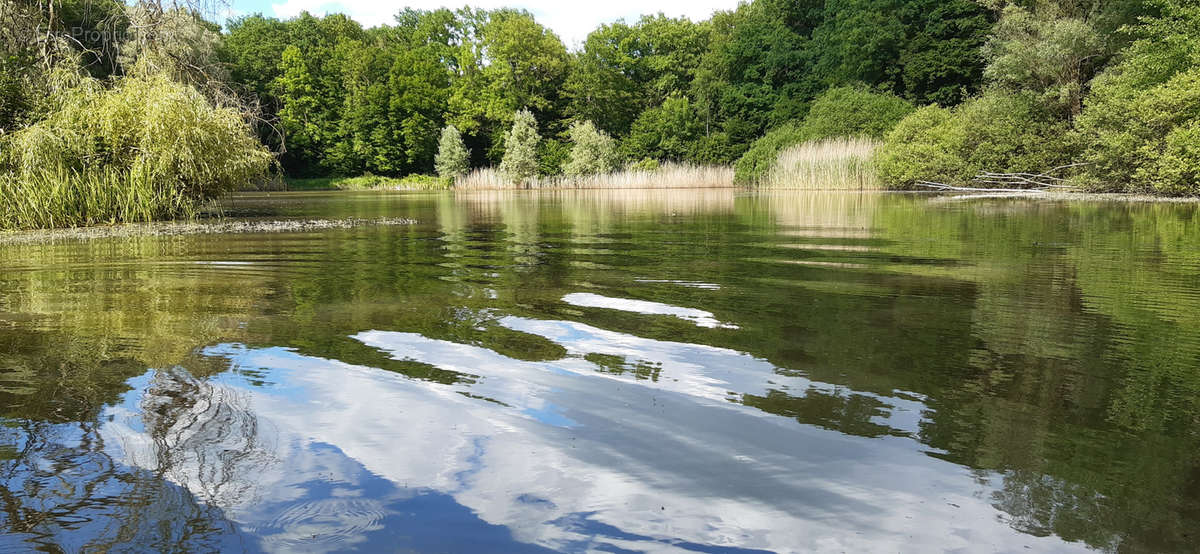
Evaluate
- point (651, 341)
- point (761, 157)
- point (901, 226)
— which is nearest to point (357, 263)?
point (651, 341)

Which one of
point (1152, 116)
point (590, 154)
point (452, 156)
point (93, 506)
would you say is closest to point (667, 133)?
point (590, 154)

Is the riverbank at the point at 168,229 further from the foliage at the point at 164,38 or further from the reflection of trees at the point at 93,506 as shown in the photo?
the reflection of trees at the point at 93,506

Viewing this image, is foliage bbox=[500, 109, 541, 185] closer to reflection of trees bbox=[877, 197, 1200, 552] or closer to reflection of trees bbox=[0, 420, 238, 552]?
reflection of trees bbox=[877, 197, 1200, 552]

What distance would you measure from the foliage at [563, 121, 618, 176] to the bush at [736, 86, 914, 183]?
9977 mm

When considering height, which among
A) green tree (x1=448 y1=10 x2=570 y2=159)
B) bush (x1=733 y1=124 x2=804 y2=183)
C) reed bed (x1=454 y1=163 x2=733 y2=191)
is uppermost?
green tree (x1=448 y1=10 x2=570 y2=159)

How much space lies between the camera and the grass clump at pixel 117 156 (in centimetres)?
1162

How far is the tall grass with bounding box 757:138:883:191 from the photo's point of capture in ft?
96.4

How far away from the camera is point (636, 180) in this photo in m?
39.4

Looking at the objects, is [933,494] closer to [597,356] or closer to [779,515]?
[779,515]

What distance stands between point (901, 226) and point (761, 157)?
2713 centimetres

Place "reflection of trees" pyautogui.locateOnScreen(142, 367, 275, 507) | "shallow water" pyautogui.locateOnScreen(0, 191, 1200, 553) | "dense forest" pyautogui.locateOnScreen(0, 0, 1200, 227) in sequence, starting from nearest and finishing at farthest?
1. "shallow water" pyautogui.locateOnScreen(0, 191, 1200, 553)
2. "reflection of trees" pyautogui.locateOnScreen(142, 367, 275, 507)
3. "dense forest" pyautogui.locateOnScreen(0, 0, 1200, 227)

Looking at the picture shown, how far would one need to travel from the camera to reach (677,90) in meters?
52.5

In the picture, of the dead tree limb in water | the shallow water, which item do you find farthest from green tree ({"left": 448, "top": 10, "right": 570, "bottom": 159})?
the shallow water

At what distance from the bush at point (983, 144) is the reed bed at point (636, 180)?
12.2 m
